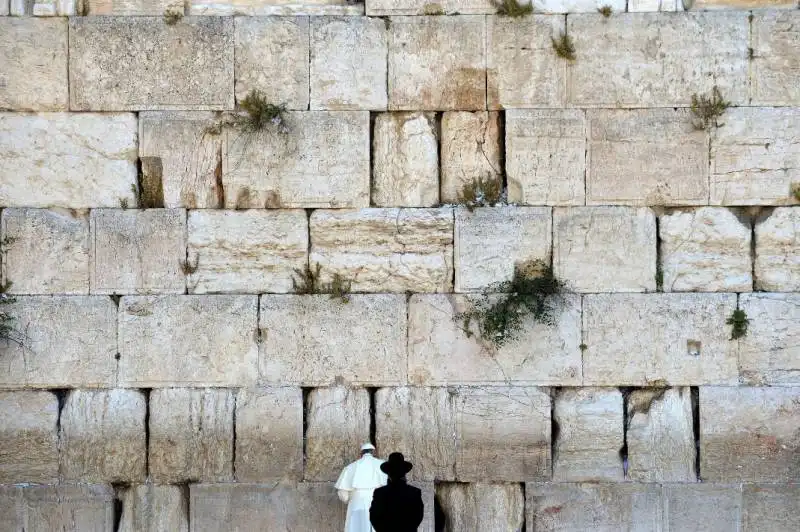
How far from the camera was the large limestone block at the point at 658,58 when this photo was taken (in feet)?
23.0

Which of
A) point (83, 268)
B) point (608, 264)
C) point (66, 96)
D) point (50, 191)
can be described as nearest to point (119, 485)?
point (83, 268)

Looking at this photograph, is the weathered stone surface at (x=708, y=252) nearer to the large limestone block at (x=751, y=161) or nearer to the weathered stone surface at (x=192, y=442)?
the large limestone block at (x=751, y=161)

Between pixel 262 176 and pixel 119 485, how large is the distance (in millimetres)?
2633

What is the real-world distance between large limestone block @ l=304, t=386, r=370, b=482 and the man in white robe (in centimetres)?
50

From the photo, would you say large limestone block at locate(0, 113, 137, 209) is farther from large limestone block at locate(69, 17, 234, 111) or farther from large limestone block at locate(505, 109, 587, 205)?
large limestone block at locate(505, 109, 587, 205)

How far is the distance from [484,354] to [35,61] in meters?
4.12

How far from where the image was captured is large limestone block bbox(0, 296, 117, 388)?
7059 mm

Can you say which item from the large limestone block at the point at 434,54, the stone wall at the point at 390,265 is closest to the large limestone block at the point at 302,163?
the stone wall at the point at 390,265

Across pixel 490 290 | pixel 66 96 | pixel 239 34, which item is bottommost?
pixel 490 290

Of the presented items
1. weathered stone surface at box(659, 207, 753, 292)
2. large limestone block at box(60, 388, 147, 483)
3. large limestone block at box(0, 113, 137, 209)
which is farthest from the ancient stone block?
large limestone block at box(60, 388, 147, 483)

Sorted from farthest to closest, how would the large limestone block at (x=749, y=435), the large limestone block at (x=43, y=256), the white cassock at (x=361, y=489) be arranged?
1. the large limestone block at (x=43, y=256)
2. the large limestone block at (x=749, y=435)
3. the white cassock at (x=361, y=489)

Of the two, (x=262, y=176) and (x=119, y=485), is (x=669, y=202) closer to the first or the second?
(x=262, y=176)

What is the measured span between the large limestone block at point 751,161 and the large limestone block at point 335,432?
3148 millimetres

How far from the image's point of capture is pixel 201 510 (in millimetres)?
7000
